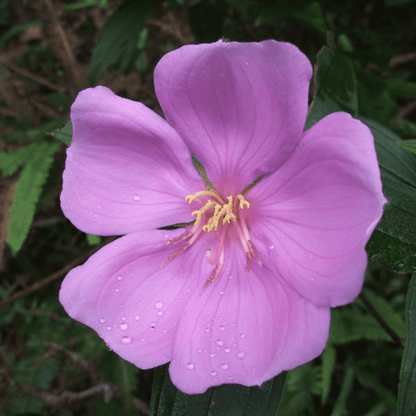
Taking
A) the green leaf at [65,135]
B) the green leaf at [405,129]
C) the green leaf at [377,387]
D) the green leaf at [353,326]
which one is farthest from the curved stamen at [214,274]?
the green leaf at [377,387]

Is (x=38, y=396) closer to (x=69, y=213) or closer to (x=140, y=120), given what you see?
(x=69, y=213)

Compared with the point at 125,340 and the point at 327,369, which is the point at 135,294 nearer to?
the point at 125,340

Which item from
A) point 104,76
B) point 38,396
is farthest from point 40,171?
point 38,396

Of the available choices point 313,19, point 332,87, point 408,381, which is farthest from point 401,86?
point 408,381

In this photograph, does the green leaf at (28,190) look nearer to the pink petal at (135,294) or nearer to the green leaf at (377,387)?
the pink petal at (135,294)

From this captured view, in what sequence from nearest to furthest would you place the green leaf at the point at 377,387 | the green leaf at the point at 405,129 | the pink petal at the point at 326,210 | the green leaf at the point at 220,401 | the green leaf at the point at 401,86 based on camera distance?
the pink petal at the point at 326,210
the green leaf at the point at 220,401
the green leaf at the point at 405,129
the green leaf at the point at 401,86
the green leaf at the point at 377,387

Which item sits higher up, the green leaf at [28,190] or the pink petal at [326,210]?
the pink petal at [326,210]
